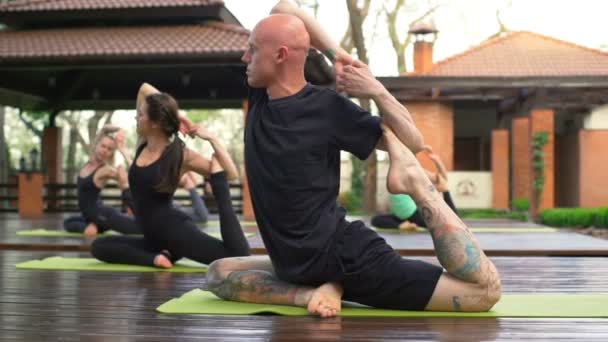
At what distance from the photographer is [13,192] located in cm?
1878

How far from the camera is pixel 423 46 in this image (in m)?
19.8

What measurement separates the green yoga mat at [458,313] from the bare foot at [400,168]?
1.65 feet

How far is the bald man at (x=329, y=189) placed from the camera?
311 cm

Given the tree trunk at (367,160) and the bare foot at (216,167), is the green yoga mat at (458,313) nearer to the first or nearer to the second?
the bare foot at (216,167)

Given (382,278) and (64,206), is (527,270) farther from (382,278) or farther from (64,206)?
(64,206)

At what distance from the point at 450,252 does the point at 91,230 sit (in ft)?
19.3

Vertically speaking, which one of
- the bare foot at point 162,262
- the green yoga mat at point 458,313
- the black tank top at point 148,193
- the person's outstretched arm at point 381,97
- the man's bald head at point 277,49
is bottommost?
the bare foot at point 162,262

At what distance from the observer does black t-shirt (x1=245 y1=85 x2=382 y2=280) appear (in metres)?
3.12

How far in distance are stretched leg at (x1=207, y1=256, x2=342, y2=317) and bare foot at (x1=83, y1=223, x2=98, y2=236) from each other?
16.5ft

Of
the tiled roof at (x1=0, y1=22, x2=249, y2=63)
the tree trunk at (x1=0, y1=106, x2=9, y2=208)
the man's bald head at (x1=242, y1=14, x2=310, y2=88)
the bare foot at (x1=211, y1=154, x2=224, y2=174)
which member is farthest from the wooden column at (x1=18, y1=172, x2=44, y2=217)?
the man's bald head at (x1=242, y1=14, x2=310, y2=88)

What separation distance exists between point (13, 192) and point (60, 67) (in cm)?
711

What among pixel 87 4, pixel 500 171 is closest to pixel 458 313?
pixel 87 4

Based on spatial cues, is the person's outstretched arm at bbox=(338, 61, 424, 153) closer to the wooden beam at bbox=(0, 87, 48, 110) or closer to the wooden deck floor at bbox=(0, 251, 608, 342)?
the wooden deck floor at bbox=(0, 251, 608, 342)

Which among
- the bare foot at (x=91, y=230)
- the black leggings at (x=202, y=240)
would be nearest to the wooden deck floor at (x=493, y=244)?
the bare foot at (x=91, y=230)
